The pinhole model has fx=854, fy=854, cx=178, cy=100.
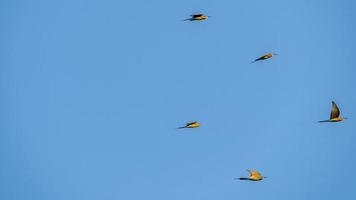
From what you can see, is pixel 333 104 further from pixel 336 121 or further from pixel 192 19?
pixel 192 19

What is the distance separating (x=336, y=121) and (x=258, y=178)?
8754mm

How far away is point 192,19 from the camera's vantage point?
78688 millimetres

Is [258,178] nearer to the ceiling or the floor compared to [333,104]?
nearer to the floor

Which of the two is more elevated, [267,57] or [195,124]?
[267,57]

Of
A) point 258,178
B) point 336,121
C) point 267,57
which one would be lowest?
point 258,178

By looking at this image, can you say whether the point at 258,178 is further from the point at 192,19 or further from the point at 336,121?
the point at 192,19

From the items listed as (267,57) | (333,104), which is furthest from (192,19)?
(333,104)

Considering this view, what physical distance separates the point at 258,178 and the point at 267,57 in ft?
36.2

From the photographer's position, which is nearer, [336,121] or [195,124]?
[336,121]

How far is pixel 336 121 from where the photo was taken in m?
77.1

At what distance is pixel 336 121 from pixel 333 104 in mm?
1929

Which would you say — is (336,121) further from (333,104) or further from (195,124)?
(195,124)

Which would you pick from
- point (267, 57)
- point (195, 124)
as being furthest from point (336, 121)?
point (195, 124)

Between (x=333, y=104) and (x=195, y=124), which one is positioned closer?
(x=333, y=104)
